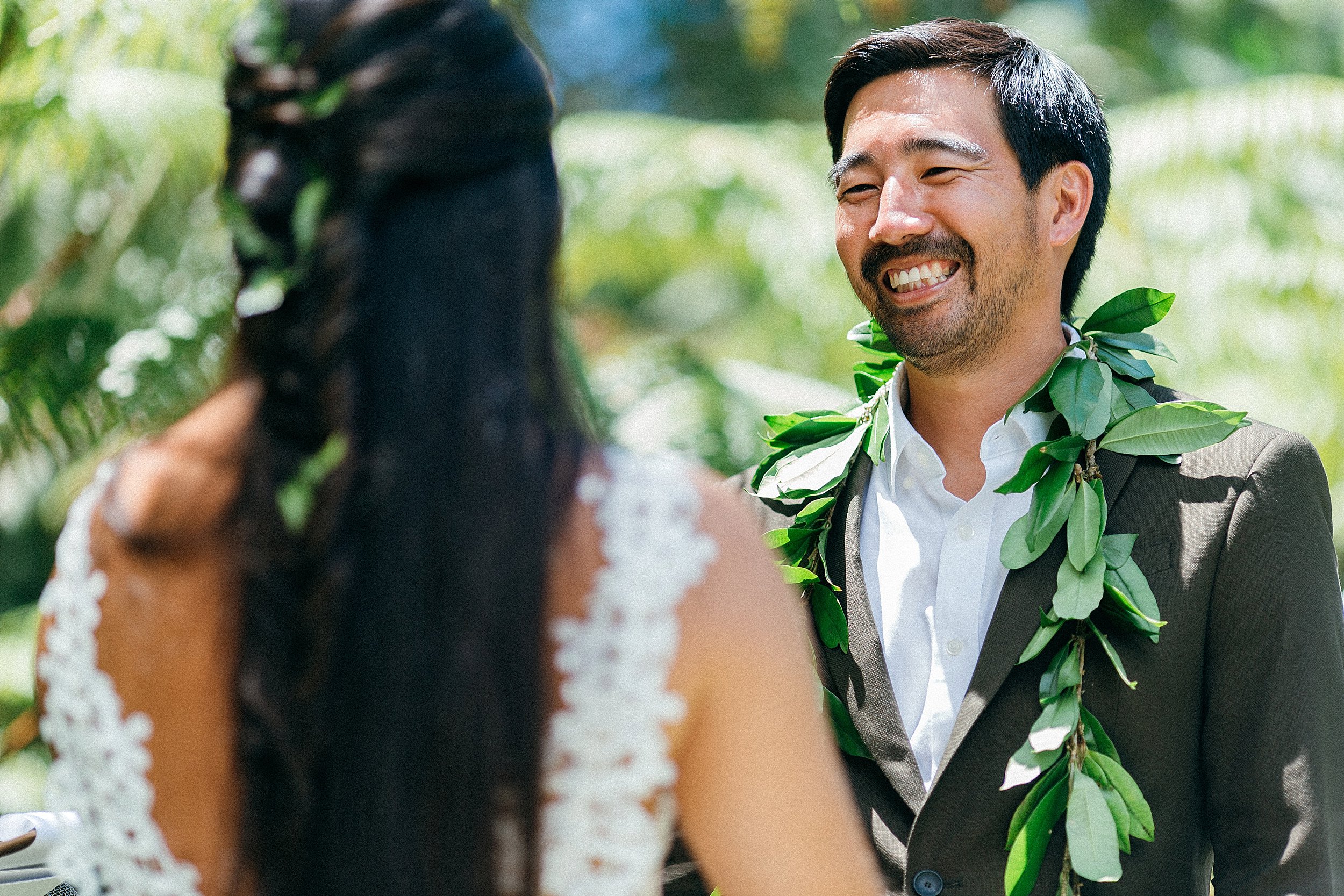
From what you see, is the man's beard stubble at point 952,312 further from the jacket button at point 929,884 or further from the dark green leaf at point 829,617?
the jacket button at point 929,884

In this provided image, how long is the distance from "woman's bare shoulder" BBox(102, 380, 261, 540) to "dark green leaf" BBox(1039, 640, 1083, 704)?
4.10ft

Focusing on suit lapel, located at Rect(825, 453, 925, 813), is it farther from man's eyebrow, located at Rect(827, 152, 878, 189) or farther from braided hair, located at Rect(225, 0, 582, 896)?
braided hair, located at Rect(225, 0, 582, 896)

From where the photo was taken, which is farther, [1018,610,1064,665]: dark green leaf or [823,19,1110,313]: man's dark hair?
[823,19,1110,313]: man's dark hair

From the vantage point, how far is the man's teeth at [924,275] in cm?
203

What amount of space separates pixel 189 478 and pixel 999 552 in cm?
133

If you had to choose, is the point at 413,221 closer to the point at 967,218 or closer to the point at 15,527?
the point at 967,218

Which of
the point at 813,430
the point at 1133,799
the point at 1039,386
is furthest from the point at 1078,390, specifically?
the point at 1133,799

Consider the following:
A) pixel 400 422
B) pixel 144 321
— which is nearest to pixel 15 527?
pixel 144 321

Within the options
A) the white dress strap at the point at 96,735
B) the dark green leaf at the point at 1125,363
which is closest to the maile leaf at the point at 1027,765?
the dark green leaf at the point at 1125,363

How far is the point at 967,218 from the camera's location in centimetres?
202

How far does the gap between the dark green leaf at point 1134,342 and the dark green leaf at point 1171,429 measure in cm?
16

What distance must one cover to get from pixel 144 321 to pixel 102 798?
4.18 m

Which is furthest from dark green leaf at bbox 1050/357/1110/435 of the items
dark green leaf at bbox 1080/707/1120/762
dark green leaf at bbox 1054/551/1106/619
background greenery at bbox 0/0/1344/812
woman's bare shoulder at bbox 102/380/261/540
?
background greenery at bbox 0/0/1344/812

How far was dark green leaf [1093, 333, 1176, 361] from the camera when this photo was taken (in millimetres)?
2035
